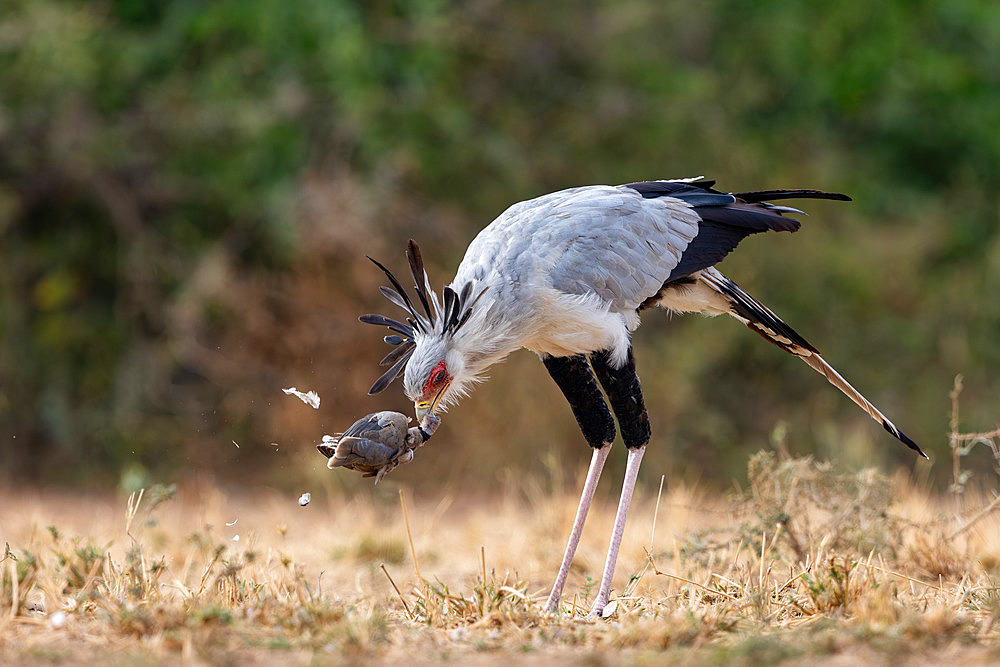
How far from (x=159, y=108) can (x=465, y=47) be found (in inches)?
114

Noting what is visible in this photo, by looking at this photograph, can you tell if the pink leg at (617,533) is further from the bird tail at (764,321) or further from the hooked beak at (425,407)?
the hooked beak at (425,407)

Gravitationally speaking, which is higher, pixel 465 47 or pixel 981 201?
pixel 465 47

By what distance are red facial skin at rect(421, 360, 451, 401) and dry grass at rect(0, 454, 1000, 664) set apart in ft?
1.68

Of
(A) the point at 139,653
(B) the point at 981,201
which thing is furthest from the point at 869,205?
(A) the point at 139,653

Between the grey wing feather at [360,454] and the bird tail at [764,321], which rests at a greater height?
the bird tail at [764,321]

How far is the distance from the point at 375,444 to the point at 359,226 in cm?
599

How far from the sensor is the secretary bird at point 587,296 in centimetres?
406

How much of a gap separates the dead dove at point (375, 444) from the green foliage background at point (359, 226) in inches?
197

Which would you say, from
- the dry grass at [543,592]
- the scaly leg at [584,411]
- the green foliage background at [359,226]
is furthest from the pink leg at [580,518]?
the green foliage background at [359,226]

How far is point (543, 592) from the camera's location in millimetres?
4785

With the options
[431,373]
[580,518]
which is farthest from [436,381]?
[580,518]

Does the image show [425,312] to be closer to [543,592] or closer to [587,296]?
[587,296]

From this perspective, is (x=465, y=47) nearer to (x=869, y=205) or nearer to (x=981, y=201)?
(x=869, y=205)

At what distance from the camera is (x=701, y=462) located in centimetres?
991
